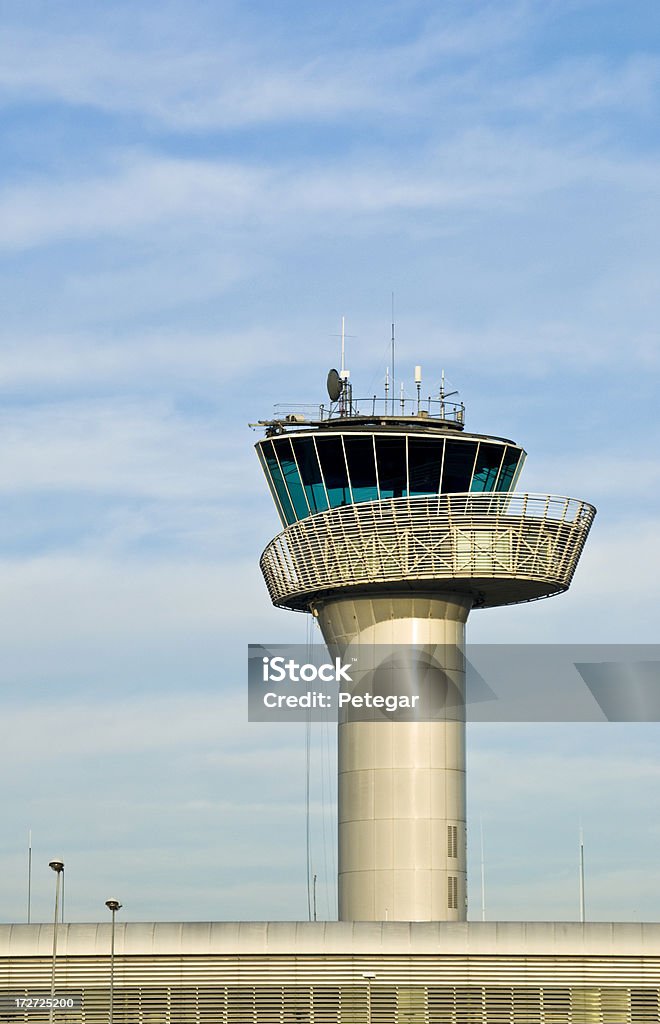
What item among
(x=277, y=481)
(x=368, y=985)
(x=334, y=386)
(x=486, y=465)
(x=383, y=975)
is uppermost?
(x=334, y=386)

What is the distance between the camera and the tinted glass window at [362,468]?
8238 centimetres

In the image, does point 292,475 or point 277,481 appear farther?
point 277,481

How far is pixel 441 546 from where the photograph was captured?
79438 millimetres

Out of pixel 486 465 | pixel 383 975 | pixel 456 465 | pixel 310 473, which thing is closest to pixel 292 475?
pixel 310 473

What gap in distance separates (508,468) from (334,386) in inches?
306

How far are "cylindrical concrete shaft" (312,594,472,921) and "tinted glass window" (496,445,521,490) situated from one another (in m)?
5.17

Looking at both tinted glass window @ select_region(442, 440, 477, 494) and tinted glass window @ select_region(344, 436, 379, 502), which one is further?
tinted glass window @ select_region(442, 440, 477, 494)

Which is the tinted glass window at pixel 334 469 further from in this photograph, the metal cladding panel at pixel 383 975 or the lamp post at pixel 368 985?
the lamp post at pixel 368 985

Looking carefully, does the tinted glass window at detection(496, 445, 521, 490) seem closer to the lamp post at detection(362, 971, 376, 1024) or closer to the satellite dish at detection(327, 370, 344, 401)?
the satellite dish at detection(327, 370, 344, 401)

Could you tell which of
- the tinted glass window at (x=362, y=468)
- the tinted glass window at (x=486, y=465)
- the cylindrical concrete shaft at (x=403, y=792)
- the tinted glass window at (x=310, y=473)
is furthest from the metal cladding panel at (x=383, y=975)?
the tinted glass window at (x=486, y=465)

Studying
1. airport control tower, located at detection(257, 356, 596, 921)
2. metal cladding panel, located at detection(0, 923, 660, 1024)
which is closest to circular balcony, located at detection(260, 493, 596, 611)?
airport control tower, located at detection(257, 356, 596, 921)

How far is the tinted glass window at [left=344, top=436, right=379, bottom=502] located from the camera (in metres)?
82.4

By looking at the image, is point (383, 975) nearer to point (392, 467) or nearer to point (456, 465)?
point (392, 467)

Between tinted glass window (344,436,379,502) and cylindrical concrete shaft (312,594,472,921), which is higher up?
tinted glass window (344,436,379,502)
